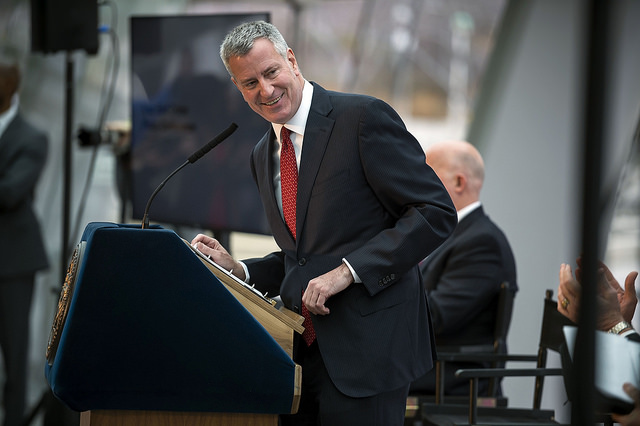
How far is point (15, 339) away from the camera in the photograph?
12.1ft

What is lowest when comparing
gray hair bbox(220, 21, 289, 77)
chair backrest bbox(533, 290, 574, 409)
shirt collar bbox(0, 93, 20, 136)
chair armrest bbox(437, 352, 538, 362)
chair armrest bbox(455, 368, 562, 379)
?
chair armrest bbox(437, 352, 538, 362)

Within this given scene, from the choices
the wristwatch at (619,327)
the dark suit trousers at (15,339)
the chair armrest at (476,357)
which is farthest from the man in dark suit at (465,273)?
the dark suit trousers at (15,339)

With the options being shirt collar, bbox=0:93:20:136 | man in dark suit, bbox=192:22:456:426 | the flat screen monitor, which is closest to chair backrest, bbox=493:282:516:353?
the flat screen monitor

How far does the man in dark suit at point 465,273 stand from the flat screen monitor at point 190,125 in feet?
2.23

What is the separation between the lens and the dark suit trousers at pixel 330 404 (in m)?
1.52

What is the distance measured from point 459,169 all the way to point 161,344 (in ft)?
5.95

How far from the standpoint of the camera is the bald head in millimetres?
2924

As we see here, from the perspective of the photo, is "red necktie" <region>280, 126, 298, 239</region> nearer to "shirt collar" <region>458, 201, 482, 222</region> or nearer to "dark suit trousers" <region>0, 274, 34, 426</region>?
"shirt collar" <region>458, 201, 482, 222</region>

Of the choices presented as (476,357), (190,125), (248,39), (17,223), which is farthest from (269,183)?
(17,223)

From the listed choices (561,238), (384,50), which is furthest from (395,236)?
(384,50)

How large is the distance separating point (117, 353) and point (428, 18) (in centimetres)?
484

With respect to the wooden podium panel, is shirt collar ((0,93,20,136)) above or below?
above

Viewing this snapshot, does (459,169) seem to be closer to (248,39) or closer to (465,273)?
(465,273)

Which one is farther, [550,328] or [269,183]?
[550,328]
